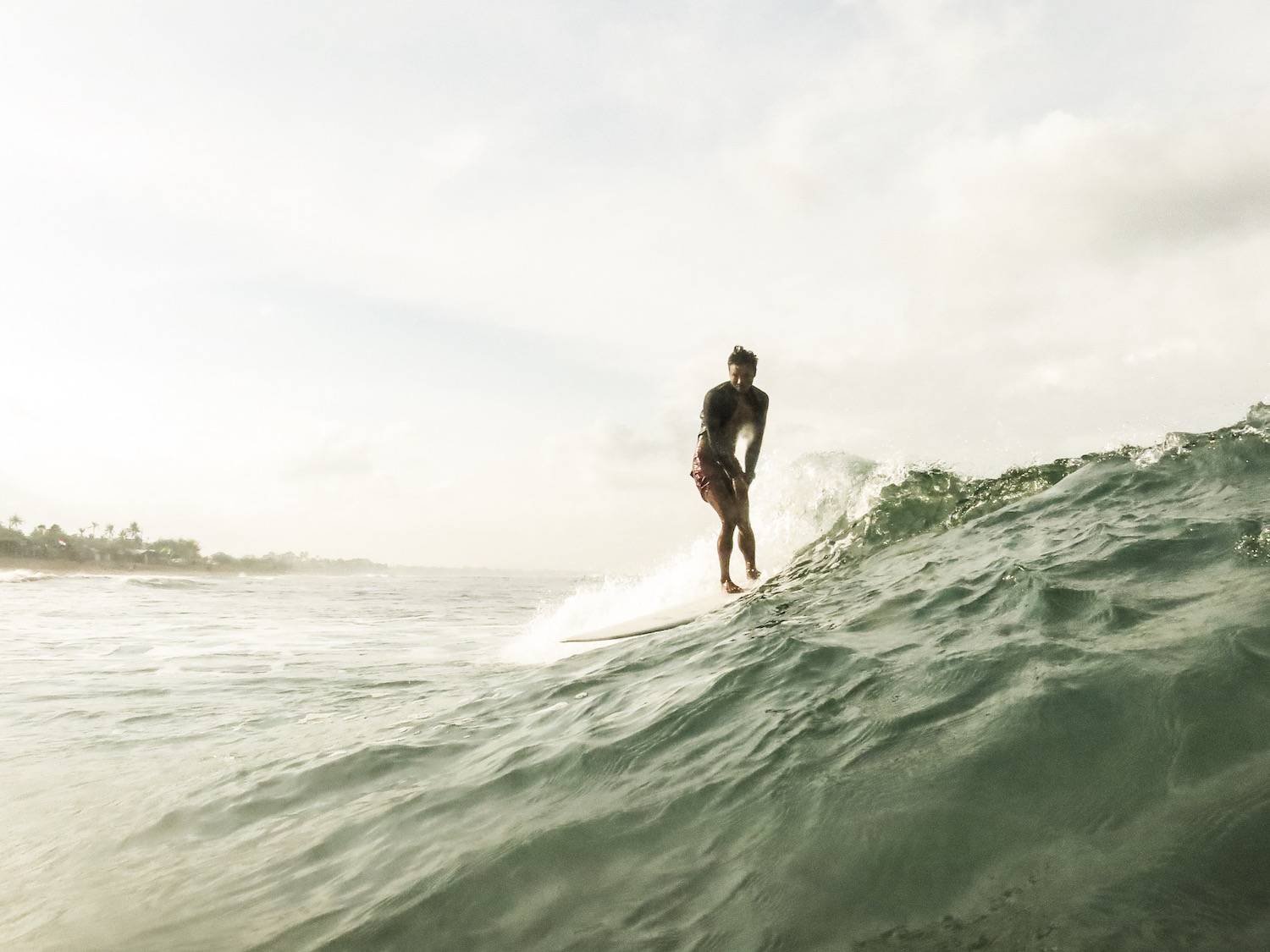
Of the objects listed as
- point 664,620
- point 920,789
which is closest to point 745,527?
point 664,620

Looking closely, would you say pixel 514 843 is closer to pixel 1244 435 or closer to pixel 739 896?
pixel 739 896

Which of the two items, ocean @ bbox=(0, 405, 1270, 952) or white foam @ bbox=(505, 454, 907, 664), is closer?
ocean @ bbox=(0, 405, 1270, 952)

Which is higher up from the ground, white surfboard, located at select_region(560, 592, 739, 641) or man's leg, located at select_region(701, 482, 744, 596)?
man's leg, located at select_region(701, 482, 744, 596)

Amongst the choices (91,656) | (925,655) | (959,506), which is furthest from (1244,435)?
(91,656)

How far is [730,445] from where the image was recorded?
8.21 metres

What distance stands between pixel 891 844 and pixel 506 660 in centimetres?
691

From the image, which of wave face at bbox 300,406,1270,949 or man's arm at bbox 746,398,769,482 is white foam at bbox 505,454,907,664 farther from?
wave face at bbox 300,406,1270,949

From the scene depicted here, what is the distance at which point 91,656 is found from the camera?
1062 centimetres

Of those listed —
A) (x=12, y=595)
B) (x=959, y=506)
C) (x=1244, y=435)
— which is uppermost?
(x=1244, y=435)

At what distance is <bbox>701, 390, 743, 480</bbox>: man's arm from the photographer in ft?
26.2

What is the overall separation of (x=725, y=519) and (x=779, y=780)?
5.39 metres

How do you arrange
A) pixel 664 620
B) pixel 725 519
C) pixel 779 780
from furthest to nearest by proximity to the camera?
pixel 725 519 < pixel 664 620 < pixel 779 780

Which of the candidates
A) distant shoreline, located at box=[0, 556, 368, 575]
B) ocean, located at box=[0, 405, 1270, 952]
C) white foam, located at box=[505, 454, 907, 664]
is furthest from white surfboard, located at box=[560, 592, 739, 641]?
distant shoreline, located at box=[0, 556, 368, 575]

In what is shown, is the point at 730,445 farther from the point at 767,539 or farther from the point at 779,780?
the point at 779,780
